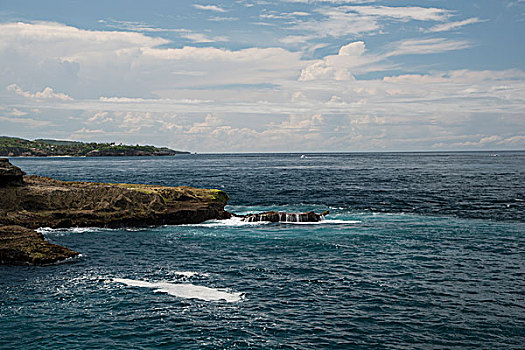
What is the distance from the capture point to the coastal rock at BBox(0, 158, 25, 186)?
4034 cm

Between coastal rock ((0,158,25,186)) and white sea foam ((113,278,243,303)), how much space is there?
75.1ft

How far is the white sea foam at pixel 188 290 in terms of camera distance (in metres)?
22.1

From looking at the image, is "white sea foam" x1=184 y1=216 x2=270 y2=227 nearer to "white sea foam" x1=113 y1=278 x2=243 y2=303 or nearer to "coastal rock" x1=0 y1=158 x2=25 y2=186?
"coastal rock" x1=0 y1=158 x2=25 y2=186

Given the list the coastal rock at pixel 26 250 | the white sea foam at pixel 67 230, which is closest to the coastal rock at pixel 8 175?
the white sea foam at pixel 67 230

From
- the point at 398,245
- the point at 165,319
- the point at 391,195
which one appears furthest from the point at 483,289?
the point at 391,195

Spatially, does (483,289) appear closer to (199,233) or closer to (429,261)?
(429,261)

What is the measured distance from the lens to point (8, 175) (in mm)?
40500

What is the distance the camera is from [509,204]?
189 feet

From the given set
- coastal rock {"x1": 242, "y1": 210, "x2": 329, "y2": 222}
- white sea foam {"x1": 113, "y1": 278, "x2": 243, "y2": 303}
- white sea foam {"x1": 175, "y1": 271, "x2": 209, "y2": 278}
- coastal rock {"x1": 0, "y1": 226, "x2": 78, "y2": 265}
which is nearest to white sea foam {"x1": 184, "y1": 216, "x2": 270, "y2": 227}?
coastal rock {"x1": 242, "y1": 210, "x2": 329, "y2": 222}

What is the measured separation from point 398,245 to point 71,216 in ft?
98.9


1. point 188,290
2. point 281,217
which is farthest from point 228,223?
point 188,290

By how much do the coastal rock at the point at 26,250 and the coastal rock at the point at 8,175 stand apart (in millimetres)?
12602

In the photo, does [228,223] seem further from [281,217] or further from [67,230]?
[67,230]

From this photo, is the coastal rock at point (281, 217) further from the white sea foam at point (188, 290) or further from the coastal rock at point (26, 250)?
the white sea foam at point (188, 290)
